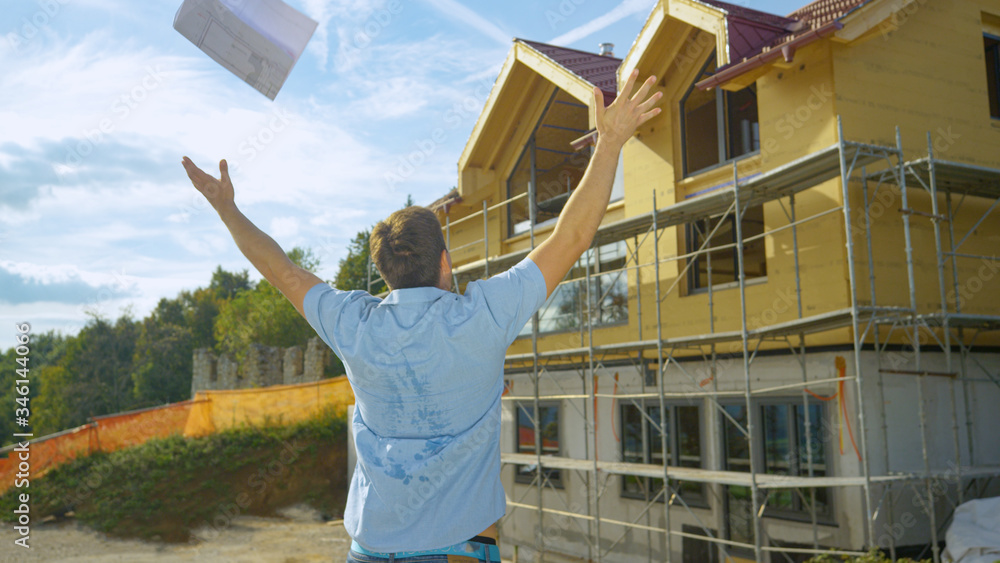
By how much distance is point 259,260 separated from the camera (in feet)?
6.22

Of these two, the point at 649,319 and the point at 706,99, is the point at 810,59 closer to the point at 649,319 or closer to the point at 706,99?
the point at 706,99

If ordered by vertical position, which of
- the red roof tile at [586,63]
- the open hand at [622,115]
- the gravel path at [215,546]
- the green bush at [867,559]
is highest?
the red roof tile at [586,63]

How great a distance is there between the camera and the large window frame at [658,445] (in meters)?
11.8

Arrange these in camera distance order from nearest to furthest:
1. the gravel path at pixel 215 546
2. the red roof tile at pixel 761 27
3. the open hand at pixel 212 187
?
1. the open hand at pixel 212 187
2. the red roof tile at pixel 761 27
3. the gravel path at pixel 215 546

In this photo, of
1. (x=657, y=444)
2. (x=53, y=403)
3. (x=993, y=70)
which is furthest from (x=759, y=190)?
(x=53, y=403)

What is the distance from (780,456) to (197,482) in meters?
18.2

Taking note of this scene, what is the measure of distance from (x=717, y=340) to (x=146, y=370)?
4483 centimetres

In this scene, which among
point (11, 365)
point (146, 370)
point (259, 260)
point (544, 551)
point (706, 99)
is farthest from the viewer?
point (11, 365)

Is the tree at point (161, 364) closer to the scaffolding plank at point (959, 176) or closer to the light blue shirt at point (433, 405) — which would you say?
the scaffolding plank at point (959, 176)

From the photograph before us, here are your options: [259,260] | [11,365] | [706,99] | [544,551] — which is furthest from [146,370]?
[259,260]

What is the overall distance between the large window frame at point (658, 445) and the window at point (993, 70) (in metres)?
6.39

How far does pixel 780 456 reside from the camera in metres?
10.4

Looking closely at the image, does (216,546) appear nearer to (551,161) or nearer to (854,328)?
(551,161)

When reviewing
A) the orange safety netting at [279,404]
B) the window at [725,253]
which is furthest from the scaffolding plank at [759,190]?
the orange safety netting at [279,404]
